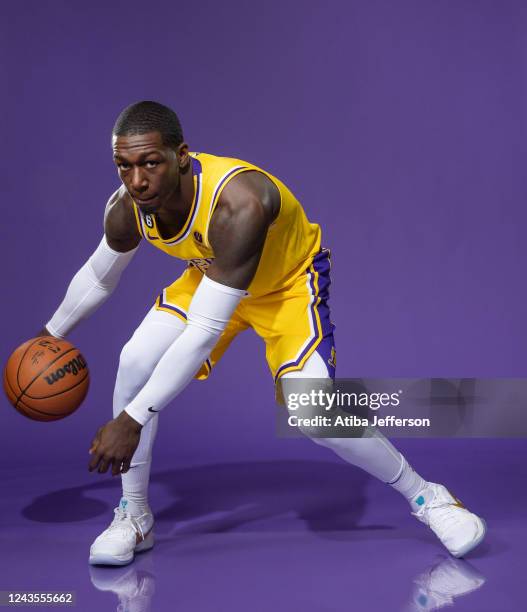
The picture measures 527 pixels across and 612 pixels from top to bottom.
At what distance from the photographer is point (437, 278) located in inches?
209

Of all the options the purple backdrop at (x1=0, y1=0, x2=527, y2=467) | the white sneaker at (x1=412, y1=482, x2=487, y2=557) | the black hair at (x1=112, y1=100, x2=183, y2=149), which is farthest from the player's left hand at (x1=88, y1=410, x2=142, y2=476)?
the purple backdrop at (x1=0, y1=0, x2=527, y2=467)

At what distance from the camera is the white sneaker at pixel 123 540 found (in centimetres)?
308

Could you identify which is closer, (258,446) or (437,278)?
(258,446)

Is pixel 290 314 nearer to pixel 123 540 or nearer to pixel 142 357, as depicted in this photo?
pixel 142 357

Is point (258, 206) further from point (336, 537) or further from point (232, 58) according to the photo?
point (232, 58)

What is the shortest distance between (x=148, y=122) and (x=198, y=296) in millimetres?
573

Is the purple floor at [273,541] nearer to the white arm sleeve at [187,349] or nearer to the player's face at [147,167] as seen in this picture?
the white arm sleeve at [187,349]

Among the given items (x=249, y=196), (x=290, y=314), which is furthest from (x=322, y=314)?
(x=249, y=196)

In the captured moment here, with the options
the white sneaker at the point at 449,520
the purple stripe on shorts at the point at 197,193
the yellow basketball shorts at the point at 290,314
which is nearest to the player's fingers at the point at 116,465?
the yellow basketball shorts at the point at 290,314

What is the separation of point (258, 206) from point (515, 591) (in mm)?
1447

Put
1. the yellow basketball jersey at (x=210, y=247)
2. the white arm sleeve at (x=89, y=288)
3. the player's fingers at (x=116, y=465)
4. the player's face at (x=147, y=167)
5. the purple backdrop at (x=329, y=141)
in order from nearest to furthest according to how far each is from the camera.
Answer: the player's fingers at (x=116, y=465)
the player's face at (x=147, y=167)
the yellow basketball jersey at (x=210, y=247)
the white arm sleeve at (x=89, y=288)
the purple backdrop at (x=329, y=141)

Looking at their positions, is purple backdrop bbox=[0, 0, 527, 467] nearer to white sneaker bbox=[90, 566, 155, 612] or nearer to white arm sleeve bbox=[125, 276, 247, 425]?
white sneaker bbox=[90, 566, 155, 612]

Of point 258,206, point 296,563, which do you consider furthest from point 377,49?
point 296,563

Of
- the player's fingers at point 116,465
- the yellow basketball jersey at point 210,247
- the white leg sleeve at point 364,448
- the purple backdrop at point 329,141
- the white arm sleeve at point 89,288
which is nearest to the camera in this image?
the player's fingers at point 116,465
